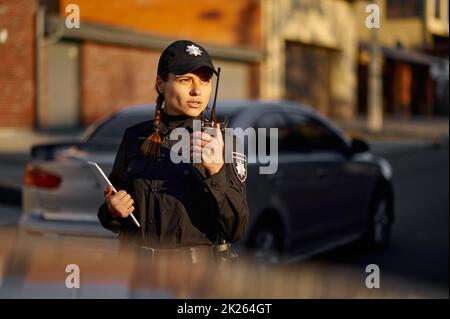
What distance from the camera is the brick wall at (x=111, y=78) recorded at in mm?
25094

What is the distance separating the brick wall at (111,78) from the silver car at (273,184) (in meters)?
18.0

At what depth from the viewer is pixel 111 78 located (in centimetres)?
2583

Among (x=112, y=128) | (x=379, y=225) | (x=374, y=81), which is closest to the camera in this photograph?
(x=112, y=128)

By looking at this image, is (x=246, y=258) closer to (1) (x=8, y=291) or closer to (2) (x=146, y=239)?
(1) (x=8, y=291)

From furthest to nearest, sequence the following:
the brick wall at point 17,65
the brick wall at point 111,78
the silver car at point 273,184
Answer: the brick wall at point 111,78 → the brick wall at point 17,65 → the silver car at point 273,184

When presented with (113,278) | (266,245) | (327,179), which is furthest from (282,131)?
(113,278)

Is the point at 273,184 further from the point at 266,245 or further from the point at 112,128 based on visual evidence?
the point at 112,128

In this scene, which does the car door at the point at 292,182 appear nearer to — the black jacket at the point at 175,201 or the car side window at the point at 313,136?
the car side window at the point at 313,136

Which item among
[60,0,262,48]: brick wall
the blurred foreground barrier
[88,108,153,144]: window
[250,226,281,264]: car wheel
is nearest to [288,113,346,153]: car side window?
[250,226,281,264]: car wheel

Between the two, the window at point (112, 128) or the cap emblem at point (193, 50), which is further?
the window at point (112, 128)

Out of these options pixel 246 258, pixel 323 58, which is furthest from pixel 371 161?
pixel 323 58

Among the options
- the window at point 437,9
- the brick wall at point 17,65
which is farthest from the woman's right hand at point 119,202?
the brick wall at point 17,65

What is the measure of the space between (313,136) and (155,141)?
554 centimetres

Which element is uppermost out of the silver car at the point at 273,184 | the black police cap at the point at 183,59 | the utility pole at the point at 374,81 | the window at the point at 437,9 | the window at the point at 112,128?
the utility pole at the point at 374,81
